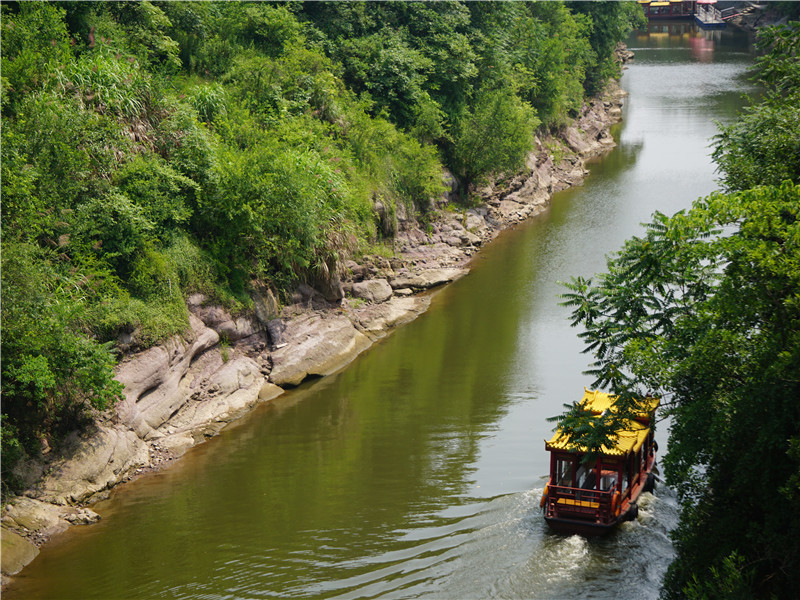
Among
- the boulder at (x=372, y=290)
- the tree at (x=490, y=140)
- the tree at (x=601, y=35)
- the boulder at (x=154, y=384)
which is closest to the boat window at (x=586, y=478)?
the boulder at (x=154, y=384)

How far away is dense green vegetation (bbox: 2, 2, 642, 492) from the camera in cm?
2117

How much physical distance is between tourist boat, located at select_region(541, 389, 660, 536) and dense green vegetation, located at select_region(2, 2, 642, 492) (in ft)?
36.3

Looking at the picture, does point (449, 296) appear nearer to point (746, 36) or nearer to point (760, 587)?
point (760, 587)

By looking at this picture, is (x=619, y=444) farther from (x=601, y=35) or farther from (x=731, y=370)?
(x=601, y=35)

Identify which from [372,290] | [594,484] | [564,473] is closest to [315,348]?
[372,290]

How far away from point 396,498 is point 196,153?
13.7 metres

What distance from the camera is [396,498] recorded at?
20875 mm

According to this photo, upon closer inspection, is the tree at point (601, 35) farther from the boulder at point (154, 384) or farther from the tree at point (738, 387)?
the tree at point (738, 387)

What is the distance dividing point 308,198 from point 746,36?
8392 cm

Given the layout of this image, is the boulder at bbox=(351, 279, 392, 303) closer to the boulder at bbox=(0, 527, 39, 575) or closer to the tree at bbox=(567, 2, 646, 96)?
the boulder at bbox=(0, 527, 39, 575)

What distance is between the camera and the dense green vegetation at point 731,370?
1341cm

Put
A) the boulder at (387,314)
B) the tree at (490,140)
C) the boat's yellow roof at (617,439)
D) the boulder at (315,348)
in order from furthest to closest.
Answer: the tree at (490,140)
the boulder at (387,314)
the boulder at (315,348)
the boat's yellow roof at (617,439)

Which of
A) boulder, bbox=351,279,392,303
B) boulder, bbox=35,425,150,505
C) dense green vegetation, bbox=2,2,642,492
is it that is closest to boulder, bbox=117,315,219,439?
boulder, bbox=35,425,150,505

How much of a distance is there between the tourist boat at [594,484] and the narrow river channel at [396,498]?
427 mm
